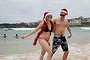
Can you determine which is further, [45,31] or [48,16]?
[45,31]

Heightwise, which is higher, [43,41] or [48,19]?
[48,19]

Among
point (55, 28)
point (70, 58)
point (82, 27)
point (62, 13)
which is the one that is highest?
point (62, 13)

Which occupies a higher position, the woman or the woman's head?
the woman's head

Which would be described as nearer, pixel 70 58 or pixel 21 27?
pixel 70 58

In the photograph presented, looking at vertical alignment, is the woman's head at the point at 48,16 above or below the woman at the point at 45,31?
above

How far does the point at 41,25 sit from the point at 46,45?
577 millimetres

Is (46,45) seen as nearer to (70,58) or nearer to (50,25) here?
(50,25)

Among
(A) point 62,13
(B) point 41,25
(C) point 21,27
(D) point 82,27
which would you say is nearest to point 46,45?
(B) point 41,25

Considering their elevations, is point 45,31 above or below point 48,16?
below

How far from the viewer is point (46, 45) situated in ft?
20.9

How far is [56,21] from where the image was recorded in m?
6.88

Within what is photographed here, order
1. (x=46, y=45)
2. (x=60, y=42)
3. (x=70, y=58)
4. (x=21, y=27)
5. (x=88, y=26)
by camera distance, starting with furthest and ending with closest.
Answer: (x=88, y=26) → (x=21, y=27) → (x=70, y=58) → (x=60, y=42) → (x=46, y=45)

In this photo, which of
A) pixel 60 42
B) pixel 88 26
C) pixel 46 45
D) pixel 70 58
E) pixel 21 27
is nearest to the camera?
pixel 46 45

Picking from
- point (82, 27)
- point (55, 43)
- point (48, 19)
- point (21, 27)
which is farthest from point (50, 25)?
point (82, 27)
